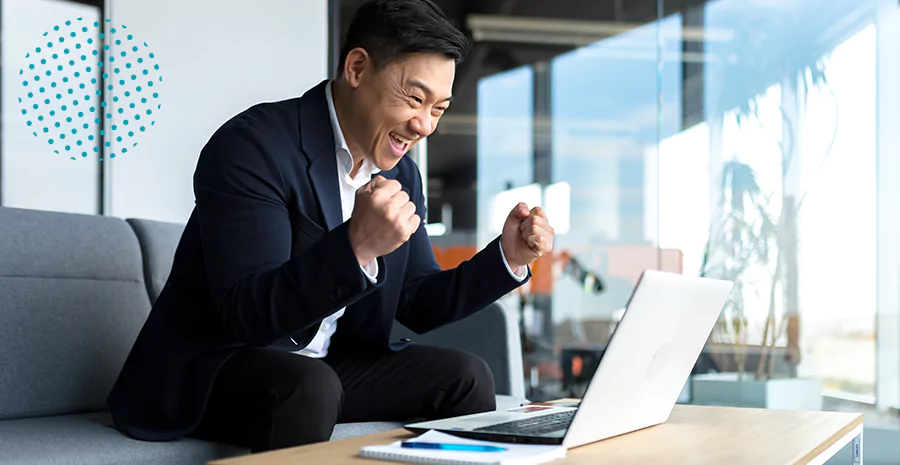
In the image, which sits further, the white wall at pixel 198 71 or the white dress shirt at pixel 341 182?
the white wall at pixel 198 71

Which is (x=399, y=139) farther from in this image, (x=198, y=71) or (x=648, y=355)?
(x=198, y=71)

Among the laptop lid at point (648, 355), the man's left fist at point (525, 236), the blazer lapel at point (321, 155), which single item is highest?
the blazer lapel at point (321, 155)

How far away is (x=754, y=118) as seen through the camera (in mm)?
3895

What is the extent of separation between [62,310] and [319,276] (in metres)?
0.92

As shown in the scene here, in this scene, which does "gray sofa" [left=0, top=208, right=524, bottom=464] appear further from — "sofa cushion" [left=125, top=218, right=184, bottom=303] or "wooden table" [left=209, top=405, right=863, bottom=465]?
"wooden table" [left=209, top=405, right=863, bottom=465]

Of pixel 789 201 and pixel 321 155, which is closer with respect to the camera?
pixel 321 155

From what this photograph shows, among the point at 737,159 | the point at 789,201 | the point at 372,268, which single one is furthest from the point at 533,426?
the point at 737,159

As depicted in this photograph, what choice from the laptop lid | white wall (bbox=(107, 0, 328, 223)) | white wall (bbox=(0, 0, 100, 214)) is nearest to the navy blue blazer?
the laptop lid

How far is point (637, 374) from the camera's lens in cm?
119

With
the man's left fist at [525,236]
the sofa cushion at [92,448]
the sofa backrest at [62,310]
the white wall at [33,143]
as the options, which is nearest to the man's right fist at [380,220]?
the man's left fist at [525,236]

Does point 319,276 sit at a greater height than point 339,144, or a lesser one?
lesser

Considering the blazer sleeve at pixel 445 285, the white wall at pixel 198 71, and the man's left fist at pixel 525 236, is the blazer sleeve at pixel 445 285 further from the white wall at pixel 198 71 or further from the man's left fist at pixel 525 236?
the white wall at pixel 198 71

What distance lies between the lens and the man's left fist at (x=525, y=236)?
5.03 ft

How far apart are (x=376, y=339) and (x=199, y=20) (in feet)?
6.13
